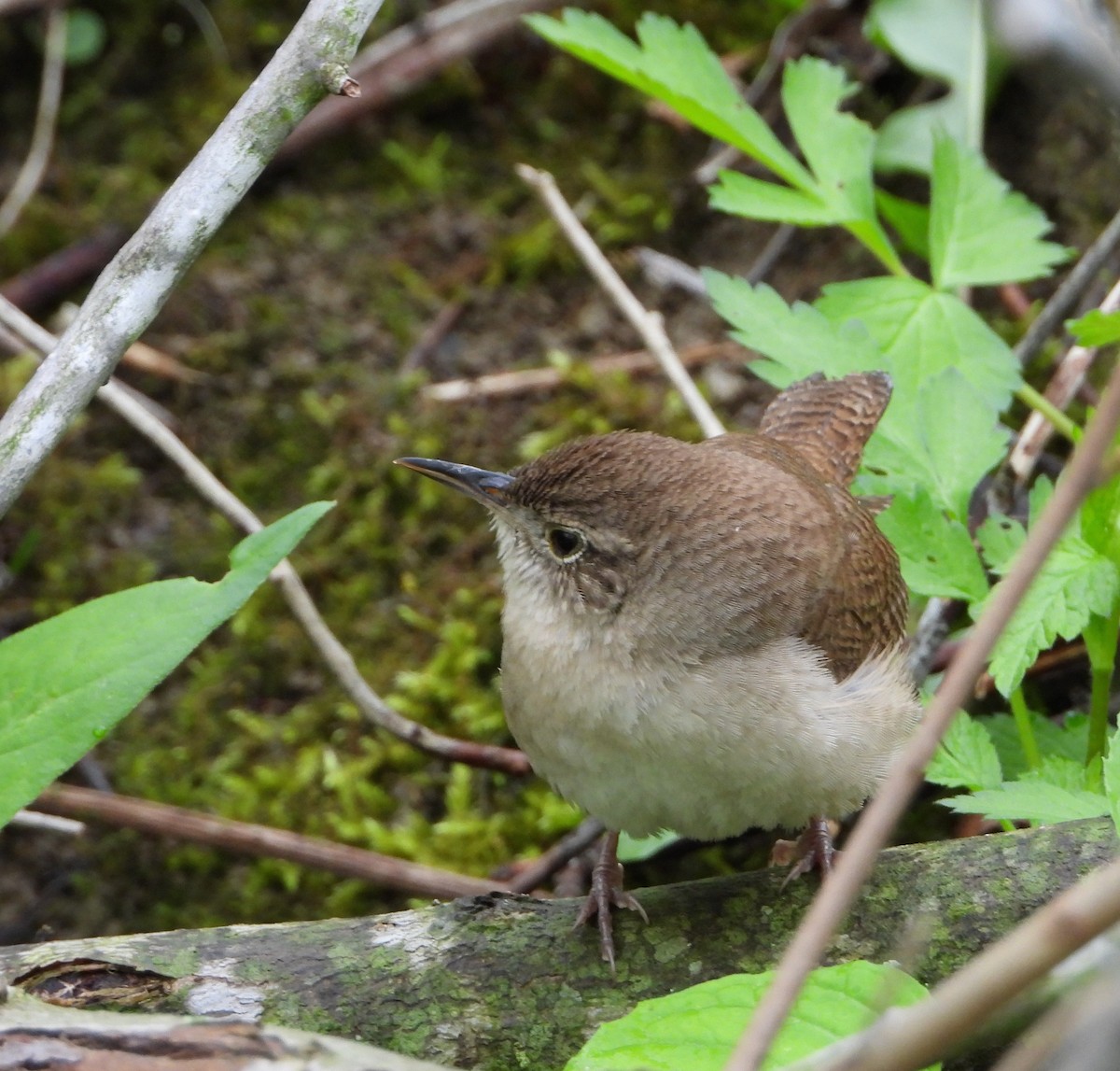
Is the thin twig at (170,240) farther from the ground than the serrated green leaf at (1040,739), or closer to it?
farther from the ground

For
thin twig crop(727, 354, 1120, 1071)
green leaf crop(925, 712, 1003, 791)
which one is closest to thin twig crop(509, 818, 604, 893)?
green leaf crop(925, 712, 1003, 791)

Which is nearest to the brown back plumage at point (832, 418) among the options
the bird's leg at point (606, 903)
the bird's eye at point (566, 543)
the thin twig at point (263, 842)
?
the bird's eye at point (566, 543)

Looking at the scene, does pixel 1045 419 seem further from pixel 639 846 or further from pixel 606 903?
pixel 606 903

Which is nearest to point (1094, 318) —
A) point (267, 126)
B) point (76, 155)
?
point (267, 126)

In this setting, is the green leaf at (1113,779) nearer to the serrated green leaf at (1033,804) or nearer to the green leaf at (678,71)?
the serrated green leaf at (1033,804)

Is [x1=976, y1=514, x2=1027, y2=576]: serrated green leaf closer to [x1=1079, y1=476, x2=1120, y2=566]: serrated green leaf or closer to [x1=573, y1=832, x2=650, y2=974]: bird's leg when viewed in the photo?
[x1=1079, y1=476, x2=1120, y2=566]: serrated green leaf

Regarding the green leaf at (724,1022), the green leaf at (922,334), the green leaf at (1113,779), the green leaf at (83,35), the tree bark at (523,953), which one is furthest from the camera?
the green leaf at (83,35)

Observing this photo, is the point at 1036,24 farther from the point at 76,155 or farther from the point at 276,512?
the point at 76,155
